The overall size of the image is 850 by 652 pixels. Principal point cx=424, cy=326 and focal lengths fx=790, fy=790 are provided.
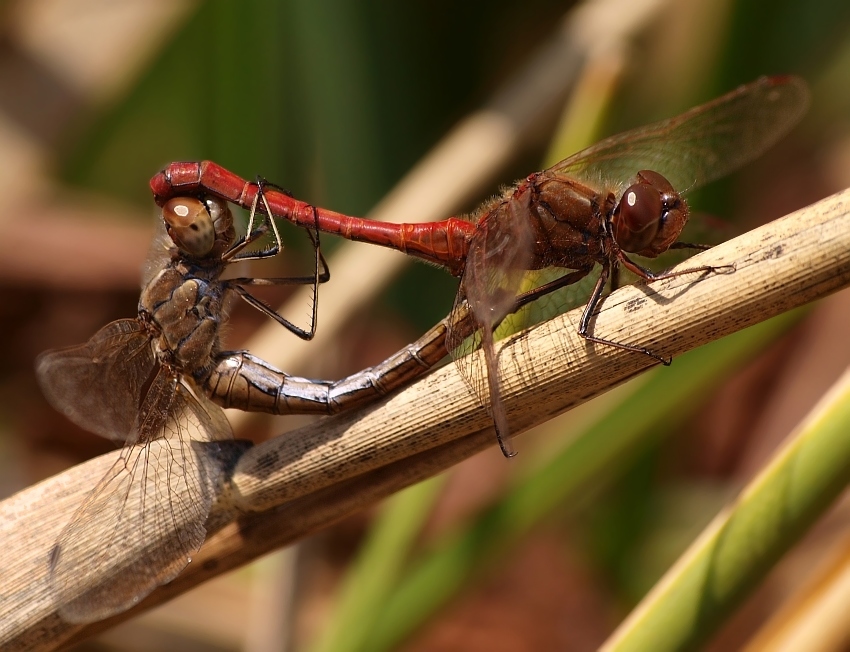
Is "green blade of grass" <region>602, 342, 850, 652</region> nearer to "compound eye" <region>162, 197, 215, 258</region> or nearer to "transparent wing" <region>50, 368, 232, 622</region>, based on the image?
"transparent wing" <region>50, 368, 232, 622</region>

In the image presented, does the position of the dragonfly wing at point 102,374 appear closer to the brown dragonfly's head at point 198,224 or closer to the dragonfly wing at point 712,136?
the brown dragonfly's head at point 198,224

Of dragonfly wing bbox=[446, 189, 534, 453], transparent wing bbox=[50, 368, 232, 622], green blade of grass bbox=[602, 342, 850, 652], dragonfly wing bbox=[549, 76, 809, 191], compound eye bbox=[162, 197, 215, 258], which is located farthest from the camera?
dragonfly wing bbox=[549, 76, 809, 191]

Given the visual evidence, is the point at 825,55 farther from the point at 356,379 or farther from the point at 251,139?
the point at 356,379

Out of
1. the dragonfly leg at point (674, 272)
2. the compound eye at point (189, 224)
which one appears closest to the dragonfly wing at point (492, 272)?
the dragonfly leg at point (674, 272)

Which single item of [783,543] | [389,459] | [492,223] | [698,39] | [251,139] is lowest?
[783,543]

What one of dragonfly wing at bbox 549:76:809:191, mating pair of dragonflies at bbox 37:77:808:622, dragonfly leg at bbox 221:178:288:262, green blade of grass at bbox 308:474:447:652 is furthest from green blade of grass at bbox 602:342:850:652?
dragonfly leg at bbox 221:178:288:262

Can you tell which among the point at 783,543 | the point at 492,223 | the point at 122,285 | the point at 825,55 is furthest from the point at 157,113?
the point at 783,543
